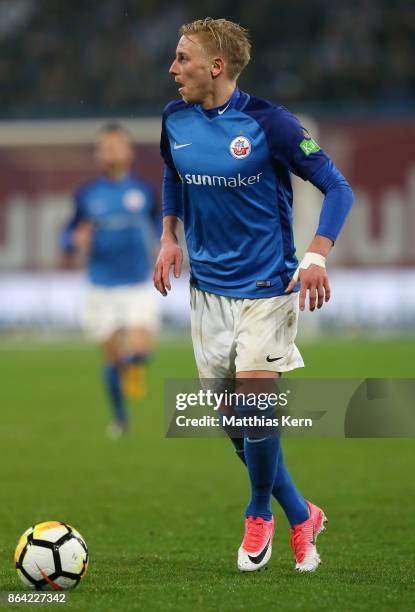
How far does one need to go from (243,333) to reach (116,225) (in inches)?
257

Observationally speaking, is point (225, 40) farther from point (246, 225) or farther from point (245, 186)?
point (246, 225)

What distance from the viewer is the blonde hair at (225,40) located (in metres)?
4.93

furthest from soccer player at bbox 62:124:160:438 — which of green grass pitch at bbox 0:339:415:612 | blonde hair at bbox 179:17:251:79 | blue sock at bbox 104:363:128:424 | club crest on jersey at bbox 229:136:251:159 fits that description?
club crest on jersey at bbox 229:136:251:159

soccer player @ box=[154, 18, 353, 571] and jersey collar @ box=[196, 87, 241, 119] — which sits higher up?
jersey collar @ box=[196, 87, 241, 119]

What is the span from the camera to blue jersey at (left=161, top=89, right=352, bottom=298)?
487 cm

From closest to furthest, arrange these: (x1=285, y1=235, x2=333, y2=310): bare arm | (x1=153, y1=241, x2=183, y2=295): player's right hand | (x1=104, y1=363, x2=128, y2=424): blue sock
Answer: (x1=285, y1=235, x2=333, y2=310): bare arm
(x1=153, y1=241, x2=183, y2=295): player's right hand
(x1=104, y1=363, x2=128, y2=424): blue sock

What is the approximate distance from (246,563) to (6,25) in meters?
18.4

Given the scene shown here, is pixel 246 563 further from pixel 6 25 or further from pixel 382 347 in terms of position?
pixel 6 25

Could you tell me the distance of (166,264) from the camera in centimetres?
513

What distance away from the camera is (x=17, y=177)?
19.9 m

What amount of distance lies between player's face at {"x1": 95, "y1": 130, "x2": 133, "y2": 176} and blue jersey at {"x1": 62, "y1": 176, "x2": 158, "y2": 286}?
19 centimetres

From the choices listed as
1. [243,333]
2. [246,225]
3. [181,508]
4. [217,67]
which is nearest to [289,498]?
[243,333]

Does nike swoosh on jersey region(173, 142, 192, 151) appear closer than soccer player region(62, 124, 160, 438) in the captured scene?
Yes

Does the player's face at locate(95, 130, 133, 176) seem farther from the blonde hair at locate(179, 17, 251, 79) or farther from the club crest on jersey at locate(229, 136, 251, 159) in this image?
the club crest on jersey at locate(229, 136, 251, 159)
